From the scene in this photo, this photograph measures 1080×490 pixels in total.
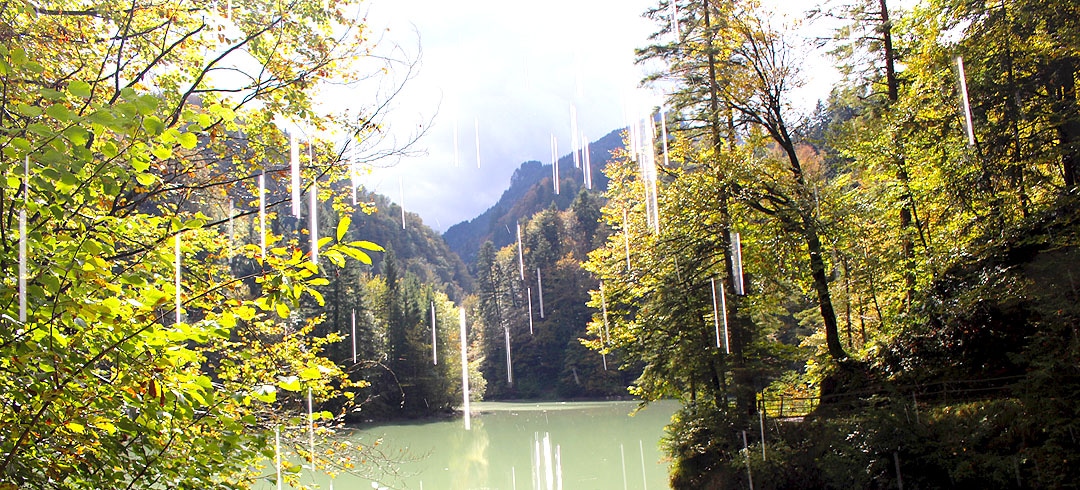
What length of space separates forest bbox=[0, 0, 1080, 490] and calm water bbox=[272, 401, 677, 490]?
4353mm

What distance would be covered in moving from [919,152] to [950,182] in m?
1.54

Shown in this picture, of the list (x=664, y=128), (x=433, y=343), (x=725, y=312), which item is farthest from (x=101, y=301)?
(x=433, y=343)

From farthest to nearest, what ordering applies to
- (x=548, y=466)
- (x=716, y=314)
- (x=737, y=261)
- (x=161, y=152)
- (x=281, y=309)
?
(x=548, y=466), (x=716, y=314), (x=737, y=261), (x=281, y=309), (x=161, y=152)

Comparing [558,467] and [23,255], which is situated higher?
[23,255]

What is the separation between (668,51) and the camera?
16.5m

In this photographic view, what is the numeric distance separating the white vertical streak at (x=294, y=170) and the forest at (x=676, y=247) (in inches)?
1.0

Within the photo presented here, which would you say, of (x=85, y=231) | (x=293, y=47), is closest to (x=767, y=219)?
(x=293, y=47)

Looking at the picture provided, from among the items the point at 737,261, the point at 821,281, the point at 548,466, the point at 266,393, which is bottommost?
the point at 548,466

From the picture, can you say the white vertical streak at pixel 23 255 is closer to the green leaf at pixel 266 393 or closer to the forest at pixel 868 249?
the green leaf at pixel 266 393

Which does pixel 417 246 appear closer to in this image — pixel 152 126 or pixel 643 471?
pixel 643 471

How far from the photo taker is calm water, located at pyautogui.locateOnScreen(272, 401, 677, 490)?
19.7m

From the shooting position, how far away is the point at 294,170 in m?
5.20

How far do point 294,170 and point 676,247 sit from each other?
1137 centimetres

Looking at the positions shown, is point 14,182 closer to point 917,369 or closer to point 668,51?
point 917,369
